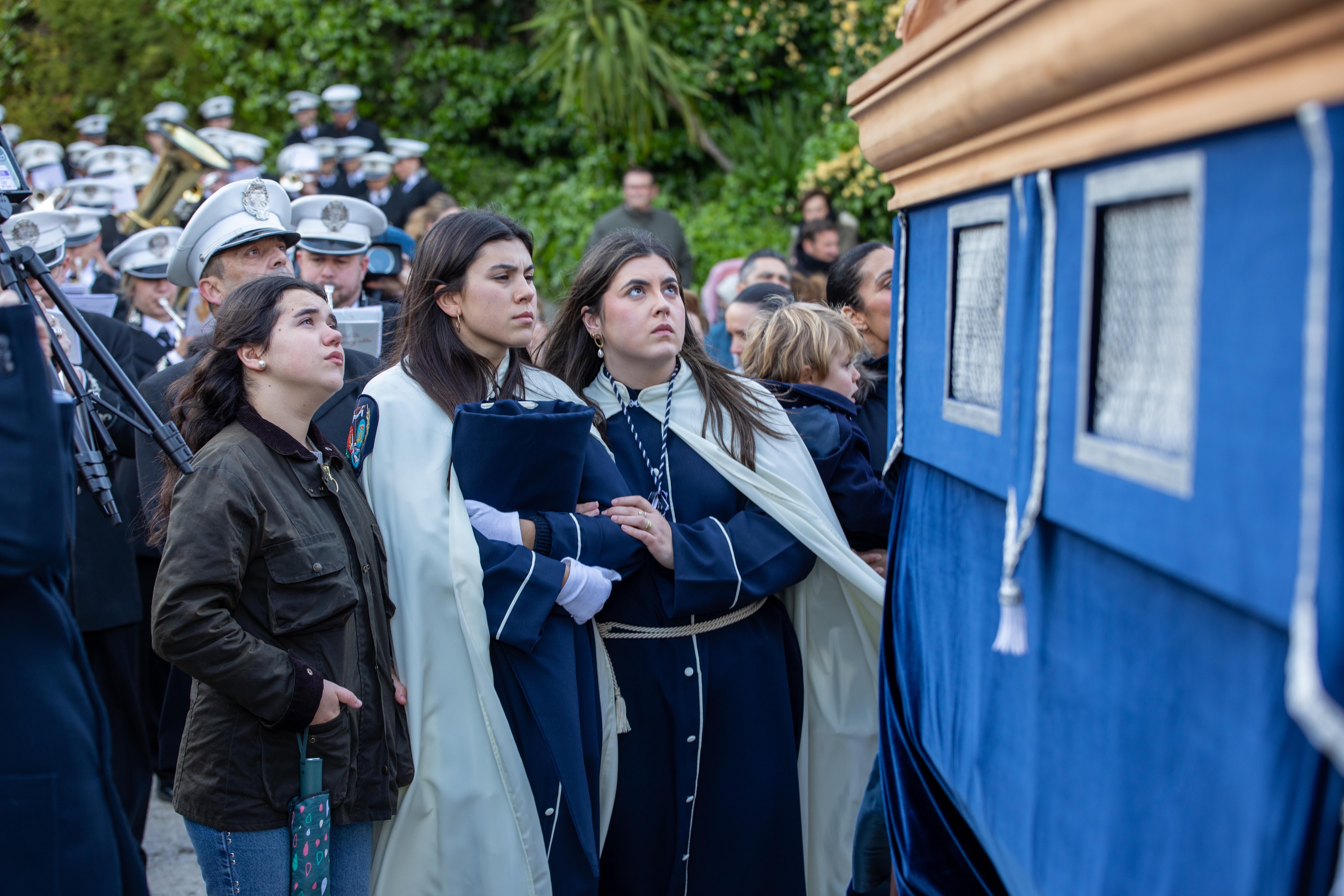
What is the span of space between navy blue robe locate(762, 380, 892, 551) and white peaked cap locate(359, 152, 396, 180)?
24.6 feet

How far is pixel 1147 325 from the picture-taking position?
1118mm

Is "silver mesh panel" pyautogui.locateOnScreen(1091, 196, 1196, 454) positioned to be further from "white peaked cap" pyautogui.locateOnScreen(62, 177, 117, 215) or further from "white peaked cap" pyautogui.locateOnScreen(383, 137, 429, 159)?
"white peaked cap" pyautogui.locateOnScreen(383, 137, 429, 159)

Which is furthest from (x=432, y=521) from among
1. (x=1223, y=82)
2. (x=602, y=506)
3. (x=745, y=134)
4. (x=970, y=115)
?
(x=745, y=134)

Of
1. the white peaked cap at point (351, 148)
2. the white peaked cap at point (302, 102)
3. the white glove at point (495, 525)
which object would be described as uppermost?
the white peaked cap at point (302, 102)

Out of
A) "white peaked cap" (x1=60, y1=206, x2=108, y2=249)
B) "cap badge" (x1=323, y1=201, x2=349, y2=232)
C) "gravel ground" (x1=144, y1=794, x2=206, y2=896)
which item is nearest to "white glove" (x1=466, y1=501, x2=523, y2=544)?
"gravel ground" (x1=144, y1=794, x2=206, y2=896)

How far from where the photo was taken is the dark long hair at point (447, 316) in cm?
268

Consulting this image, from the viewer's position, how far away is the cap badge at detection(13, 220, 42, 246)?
439 cm

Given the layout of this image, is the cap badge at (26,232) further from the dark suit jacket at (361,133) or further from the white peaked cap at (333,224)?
the dark suit jacket at (361,133)

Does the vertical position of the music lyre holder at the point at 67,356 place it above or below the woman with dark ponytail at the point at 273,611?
above

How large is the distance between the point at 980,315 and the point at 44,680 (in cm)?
152

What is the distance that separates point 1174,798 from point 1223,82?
67cm

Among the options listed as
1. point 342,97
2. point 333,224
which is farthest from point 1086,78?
point 342,97

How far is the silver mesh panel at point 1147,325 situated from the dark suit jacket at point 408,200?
28.0ft

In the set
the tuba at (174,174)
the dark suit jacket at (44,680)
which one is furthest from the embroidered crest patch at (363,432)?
the tuba at (174,174)
